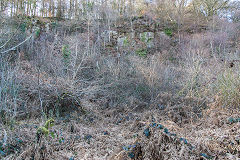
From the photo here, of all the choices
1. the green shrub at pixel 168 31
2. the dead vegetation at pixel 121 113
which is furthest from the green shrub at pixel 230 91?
the green shrub at pixel 168 31

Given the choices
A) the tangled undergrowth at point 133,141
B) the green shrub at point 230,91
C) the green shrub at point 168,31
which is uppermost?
the green shrub at point 168,31

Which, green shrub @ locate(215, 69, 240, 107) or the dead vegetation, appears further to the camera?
green shrub @ locate(215, 69, 240, 107)

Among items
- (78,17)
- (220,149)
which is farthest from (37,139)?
(78,17)

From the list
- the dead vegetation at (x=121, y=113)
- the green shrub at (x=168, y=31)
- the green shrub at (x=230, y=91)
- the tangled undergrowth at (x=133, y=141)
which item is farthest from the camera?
the green shrub at (x=168, y=31)

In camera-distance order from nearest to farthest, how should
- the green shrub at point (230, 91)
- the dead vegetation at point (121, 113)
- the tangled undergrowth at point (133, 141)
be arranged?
1. the tangled undergrowth at point (133, 141)
2. the dead vegetation at point (121, 113)
3. the green shrub at point (230, 91)

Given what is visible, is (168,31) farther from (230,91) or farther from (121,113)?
(230,91)

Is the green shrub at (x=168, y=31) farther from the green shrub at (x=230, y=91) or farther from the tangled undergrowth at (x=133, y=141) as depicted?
the green shrub at (x=230, y=91)

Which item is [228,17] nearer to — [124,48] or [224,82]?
[124,48]

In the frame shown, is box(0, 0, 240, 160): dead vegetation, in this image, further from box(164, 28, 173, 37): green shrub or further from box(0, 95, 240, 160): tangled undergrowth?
box(164, 28, 173, 37): green shrub

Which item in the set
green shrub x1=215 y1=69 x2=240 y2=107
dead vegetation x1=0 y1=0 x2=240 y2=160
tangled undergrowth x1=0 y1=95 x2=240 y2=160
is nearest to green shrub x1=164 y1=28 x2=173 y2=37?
dead vegetation x1=0 y1=0 x2=240 y2=160

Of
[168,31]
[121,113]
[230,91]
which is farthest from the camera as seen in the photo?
[168,31]

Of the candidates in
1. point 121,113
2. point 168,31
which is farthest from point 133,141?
point 168,31

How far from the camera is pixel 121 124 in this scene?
499cm

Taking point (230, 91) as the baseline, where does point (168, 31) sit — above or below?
above
